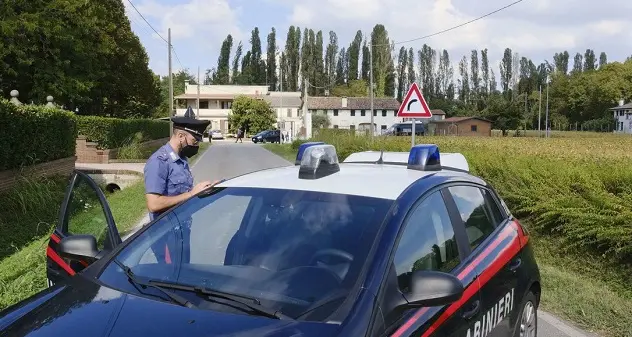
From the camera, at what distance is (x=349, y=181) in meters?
→ 3.20

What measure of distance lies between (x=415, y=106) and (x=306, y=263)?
438 inches

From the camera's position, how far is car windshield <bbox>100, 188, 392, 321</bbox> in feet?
8.39

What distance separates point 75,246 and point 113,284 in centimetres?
65

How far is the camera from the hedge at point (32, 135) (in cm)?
1247

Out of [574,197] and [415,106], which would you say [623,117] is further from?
[574,197]

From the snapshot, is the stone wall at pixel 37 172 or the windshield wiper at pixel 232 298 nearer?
the windshield wiper at pixel 232 298

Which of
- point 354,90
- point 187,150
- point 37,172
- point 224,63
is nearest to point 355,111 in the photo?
point 354,90

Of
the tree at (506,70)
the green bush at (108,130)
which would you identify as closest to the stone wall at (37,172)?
the green bush at (108,130)

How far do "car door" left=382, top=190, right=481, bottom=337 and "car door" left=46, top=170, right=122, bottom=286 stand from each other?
183 cm

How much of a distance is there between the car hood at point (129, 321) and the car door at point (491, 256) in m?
1.42

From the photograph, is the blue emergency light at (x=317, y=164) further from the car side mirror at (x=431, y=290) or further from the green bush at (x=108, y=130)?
the green bush at (x=108, y=130)

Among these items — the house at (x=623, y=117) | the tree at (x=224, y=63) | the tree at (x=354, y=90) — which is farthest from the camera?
the tree at (x=224, y=63)

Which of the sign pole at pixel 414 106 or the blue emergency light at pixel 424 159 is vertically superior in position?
the sign pole at pixel 414 106

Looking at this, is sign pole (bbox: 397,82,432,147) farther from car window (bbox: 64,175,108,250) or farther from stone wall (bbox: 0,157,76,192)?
car window (bbox: 64,175,108,250)
